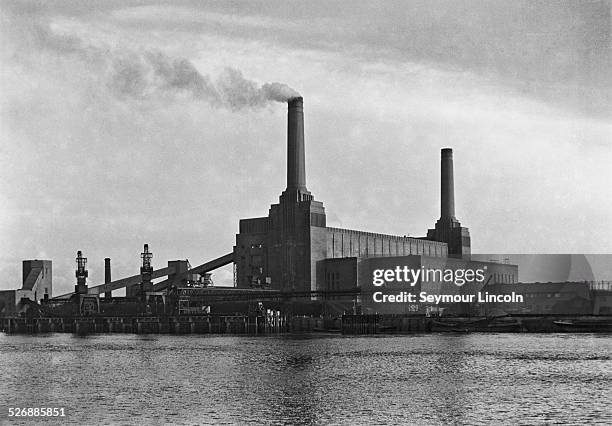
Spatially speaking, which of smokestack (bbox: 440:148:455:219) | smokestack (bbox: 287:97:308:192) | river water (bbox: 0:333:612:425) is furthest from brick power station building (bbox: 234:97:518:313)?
river water (bbox: 0:333:612:425)

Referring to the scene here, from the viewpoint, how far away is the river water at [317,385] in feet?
163

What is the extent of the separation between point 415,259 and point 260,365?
302 feet

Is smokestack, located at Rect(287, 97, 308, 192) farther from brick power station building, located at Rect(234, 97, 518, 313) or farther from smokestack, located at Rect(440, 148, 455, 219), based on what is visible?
smokestack, located at Rect(440, 148, 455, 219)

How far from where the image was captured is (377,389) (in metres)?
61.4

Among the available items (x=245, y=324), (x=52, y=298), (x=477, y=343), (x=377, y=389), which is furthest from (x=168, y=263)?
(x=377, y=389)

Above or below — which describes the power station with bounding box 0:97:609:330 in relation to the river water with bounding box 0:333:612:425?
above

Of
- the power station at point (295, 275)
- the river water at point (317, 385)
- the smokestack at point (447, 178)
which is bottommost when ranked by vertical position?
the river water at point (317, 385)

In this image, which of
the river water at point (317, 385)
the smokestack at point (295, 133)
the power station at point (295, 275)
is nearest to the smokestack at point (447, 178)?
the power station at point (295, 275)

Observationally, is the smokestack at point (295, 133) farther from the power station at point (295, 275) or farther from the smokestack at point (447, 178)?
the smokestack at point (447, 178)

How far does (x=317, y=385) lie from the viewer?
209 feet

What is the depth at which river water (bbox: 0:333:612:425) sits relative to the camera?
4959 cm

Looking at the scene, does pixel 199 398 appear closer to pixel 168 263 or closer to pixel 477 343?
pixel 477 343

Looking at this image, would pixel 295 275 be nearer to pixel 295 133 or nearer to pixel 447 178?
pixel 295 133

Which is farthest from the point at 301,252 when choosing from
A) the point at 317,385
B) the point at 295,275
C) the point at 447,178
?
the point at 317,385
